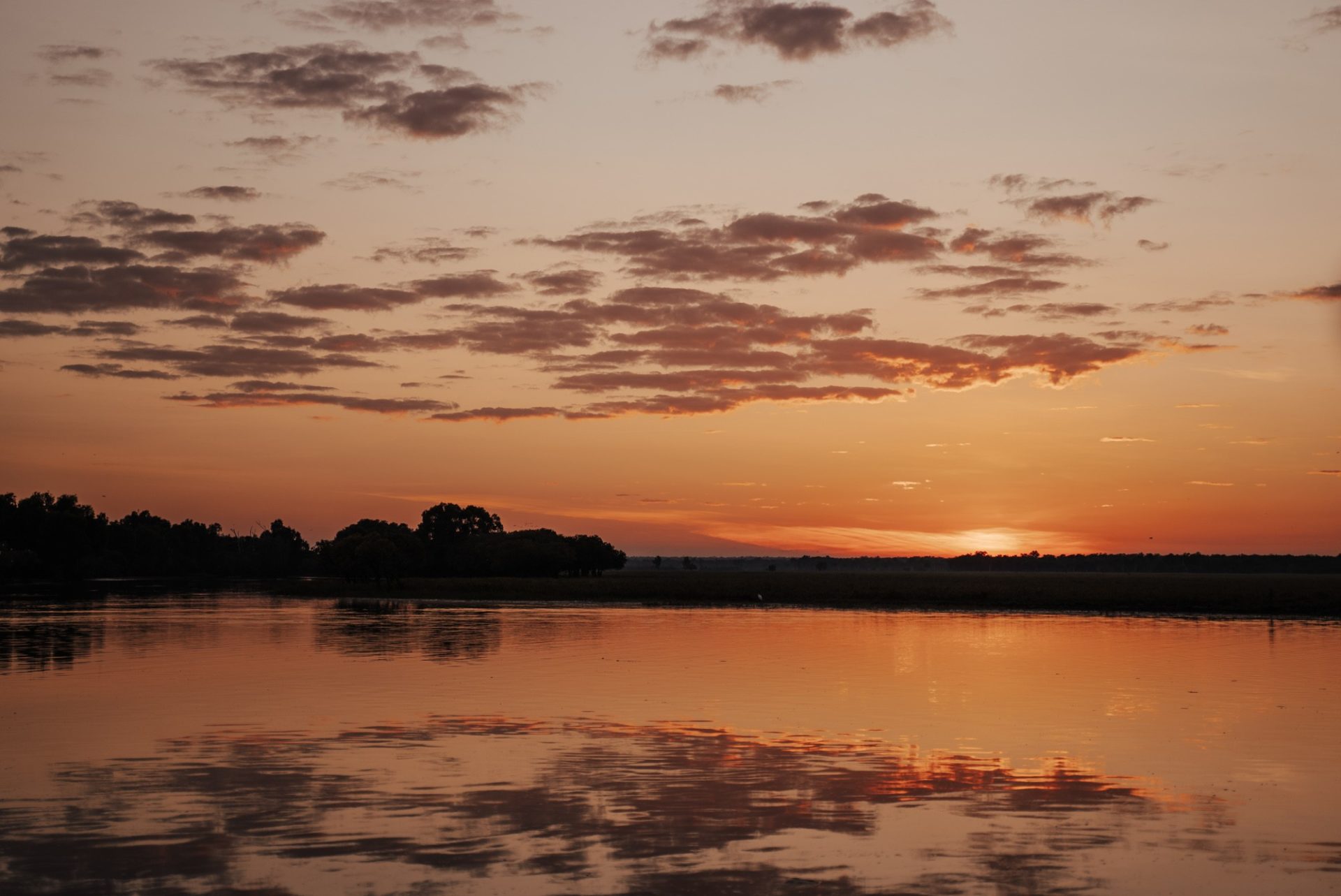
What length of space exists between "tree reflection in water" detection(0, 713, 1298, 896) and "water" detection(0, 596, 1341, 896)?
3.0 inches

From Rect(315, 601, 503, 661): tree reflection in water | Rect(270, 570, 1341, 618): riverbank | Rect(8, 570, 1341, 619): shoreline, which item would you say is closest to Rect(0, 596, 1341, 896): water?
Rect(315, 601, 503, 661): tree reflection in water

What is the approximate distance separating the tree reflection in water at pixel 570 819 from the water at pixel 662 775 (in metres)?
0.08

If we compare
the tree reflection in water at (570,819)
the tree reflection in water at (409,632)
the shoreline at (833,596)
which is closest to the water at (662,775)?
the tree reflection in water at (570,819)

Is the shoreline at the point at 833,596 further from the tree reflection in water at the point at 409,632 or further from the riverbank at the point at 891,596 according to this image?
the tree reflection in water at the point at 409,632

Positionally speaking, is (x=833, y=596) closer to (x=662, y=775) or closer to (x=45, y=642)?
(x=45, y=642)

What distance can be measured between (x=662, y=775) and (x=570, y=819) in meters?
4.00

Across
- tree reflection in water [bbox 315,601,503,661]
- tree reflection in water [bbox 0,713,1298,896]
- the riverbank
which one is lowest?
the riverbank

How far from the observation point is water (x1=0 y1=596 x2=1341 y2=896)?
1564 cm

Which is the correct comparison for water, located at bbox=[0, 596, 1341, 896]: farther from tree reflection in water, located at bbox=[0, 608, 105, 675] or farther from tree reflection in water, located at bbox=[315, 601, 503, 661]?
tree reflection in water, located at bbox=[315, 601, 503, 661]

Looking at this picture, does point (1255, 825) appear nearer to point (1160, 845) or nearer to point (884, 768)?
point (1160, 845)

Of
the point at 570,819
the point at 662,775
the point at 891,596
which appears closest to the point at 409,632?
the point at 662,775

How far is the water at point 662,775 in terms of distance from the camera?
15.6m

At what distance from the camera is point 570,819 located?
18.5 metres

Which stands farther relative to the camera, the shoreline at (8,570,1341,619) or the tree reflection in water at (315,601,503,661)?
the shoreline at (8,570,1341,619)
